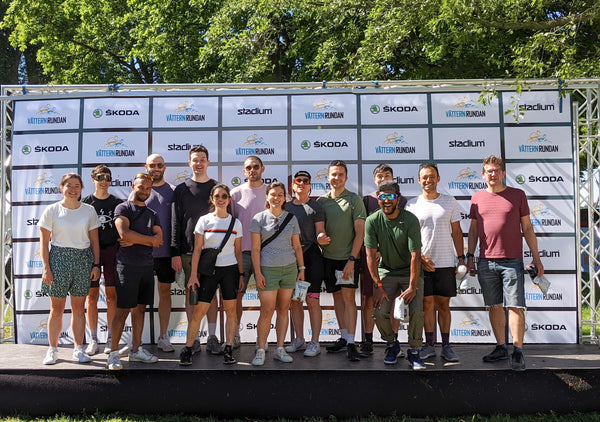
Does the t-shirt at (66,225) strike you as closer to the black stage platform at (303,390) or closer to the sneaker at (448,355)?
the black stage platform at (303,390)

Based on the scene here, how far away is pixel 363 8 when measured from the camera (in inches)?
372

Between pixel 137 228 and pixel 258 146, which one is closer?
pixel 137 228

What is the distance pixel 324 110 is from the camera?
5.92m

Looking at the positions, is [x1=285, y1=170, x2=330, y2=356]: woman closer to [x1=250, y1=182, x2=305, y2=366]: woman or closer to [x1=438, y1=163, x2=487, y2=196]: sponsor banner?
[x1=250, y1=182, x2=305, y2=366]: woman

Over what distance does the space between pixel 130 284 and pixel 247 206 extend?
54.8 inches

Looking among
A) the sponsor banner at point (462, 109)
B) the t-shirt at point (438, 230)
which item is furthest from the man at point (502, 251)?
the sponsor banner at point (462, 109)

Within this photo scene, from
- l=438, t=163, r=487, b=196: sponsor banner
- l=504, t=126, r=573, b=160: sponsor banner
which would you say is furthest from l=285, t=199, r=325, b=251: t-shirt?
l=504, t=126, r=573, b=160: sponsor banner

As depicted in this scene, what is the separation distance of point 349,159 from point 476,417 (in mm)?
3001

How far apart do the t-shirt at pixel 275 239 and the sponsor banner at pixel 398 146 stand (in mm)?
1677

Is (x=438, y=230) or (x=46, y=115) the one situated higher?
(x=46, y=115)

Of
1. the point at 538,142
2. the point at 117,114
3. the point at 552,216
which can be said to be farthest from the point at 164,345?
the point at 538,142

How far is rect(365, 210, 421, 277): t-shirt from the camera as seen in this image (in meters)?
4.38

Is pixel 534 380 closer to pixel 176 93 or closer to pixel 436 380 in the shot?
pixel 436 380

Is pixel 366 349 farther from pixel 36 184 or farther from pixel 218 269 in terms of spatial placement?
pixel 36 184
